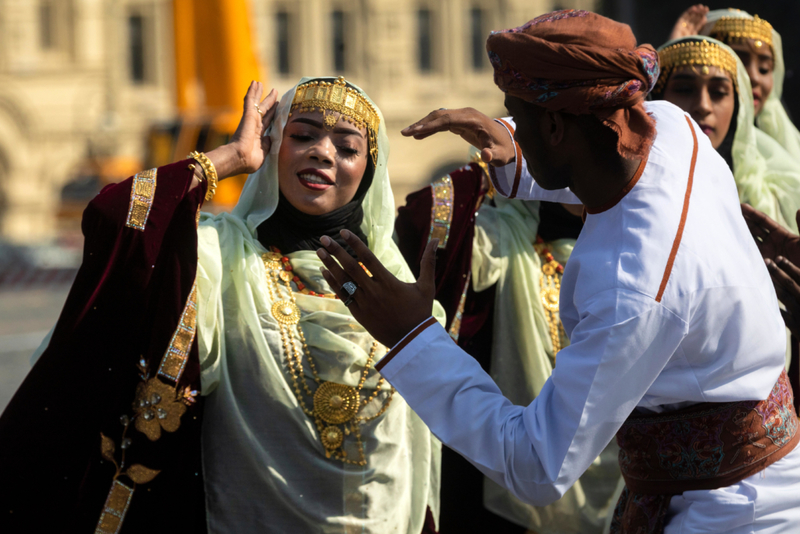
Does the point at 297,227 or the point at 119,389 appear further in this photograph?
the point at 297,227

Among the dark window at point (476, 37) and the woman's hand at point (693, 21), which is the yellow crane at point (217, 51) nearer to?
the woman's hand at point (693, 21)

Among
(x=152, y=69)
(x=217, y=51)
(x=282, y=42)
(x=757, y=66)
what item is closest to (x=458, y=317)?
(x=757, y=66)

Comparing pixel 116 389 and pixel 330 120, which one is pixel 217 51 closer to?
pixel 330 120

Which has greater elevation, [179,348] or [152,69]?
[152,69]

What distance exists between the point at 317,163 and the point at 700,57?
5.51 ft

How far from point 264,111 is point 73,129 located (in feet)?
81.2

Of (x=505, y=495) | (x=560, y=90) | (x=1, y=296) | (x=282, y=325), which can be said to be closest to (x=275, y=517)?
(x=282, y=325)

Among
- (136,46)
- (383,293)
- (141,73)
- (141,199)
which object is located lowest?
(383,293)

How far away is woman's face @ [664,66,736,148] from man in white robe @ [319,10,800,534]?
1.67 meters

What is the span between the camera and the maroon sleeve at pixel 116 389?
223 centimetres

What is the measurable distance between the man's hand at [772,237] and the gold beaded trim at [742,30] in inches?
68.9

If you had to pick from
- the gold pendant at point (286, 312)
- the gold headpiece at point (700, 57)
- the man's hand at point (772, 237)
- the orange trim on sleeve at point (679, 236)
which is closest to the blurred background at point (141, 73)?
the gold headpiece at point (700, 57)

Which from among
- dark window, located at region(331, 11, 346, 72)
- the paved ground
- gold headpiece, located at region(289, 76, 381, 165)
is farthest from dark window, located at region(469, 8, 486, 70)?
gold headpiece, located at region(289, 76, 381, 165)

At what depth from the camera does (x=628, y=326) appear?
59.2 inches
